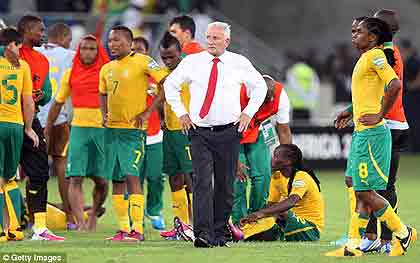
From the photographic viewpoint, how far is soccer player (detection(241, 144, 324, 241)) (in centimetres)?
1377

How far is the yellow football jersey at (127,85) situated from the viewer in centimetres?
1378

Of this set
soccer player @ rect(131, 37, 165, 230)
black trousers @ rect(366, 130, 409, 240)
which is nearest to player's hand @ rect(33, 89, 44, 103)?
soccer player @ rect(131, 37, 165, 230)

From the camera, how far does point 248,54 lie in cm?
2594

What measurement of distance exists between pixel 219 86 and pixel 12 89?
219 cm

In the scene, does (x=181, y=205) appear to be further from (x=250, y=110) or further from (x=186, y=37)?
(x=250, y=110)

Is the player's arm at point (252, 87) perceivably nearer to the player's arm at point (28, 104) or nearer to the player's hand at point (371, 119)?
the player's hand at point (371, 119)

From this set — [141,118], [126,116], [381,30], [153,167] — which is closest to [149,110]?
[141,118]

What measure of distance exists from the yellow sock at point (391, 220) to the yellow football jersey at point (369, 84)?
0.76 metres

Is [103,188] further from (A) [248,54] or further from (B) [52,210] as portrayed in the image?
(A) [248,54]

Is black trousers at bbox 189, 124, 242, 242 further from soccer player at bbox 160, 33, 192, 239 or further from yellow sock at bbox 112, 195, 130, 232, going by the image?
soccer player at bbox 160, 33, 192, 239

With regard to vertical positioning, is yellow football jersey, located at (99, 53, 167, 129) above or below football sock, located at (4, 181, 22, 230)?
above

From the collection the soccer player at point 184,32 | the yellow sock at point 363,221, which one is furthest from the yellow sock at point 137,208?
the yellow sock at point 363,221

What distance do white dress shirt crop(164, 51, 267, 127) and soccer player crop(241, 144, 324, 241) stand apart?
4.91ft

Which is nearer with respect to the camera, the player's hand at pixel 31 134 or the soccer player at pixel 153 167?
the player's hand at pixel 31 134
